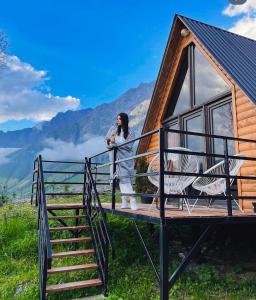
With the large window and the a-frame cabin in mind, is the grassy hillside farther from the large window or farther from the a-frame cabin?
the large window

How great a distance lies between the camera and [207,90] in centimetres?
911

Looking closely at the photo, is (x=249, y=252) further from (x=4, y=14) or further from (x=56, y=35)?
(x=56, y=35)

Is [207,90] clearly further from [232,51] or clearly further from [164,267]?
[164,267]

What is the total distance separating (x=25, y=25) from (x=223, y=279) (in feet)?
192

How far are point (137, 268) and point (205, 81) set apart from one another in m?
5.11

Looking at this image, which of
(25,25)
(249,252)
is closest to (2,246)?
(249,252)

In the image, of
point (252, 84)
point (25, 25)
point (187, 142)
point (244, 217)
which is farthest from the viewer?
point (25, 25)

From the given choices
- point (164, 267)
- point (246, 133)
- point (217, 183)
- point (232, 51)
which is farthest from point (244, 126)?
point (164, 267)

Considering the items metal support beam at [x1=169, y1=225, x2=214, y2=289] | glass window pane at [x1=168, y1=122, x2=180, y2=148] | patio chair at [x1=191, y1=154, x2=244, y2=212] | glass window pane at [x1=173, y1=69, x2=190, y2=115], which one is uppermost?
glass window pane at [x1=173, y1=69, x2=190, y2=115]

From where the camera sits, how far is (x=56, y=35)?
98.6 meters

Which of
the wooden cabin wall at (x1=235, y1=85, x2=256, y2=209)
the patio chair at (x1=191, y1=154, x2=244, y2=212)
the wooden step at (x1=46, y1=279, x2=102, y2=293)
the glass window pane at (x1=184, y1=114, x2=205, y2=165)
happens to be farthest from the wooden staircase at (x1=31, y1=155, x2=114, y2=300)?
the glass window pane at (x1=184, y1=114, x2=205, y2=165)

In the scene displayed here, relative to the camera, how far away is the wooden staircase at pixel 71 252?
19.4 feet

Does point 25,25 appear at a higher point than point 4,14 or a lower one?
higher

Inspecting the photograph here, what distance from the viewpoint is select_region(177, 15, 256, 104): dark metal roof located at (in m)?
7.36
